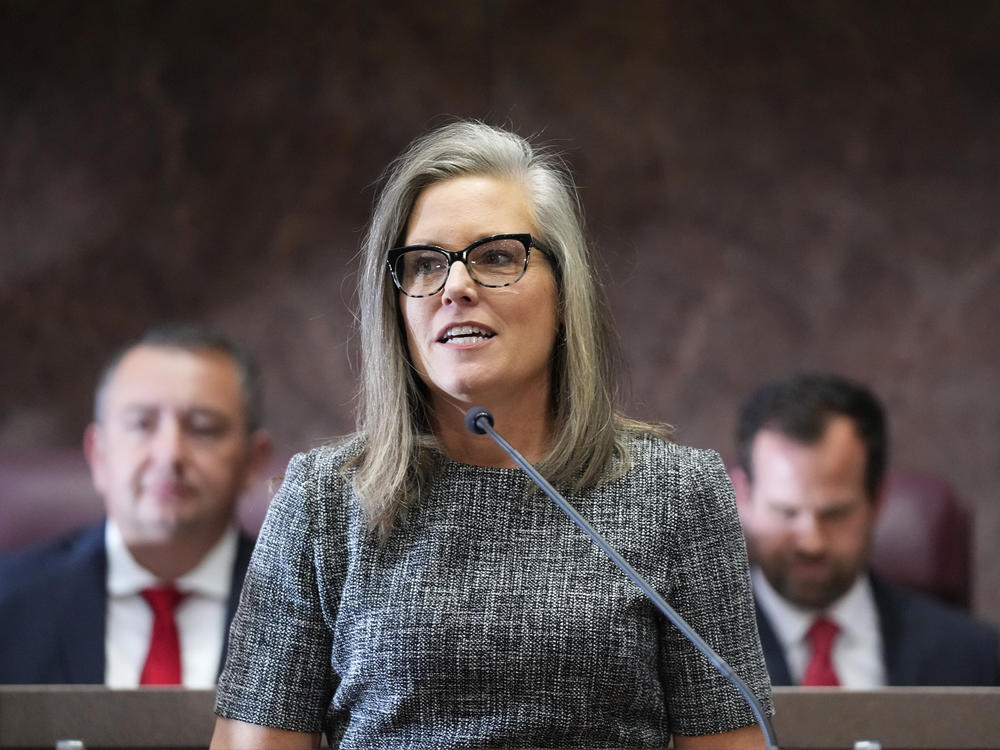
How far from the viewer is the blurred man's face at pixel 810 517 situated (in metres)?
2.40

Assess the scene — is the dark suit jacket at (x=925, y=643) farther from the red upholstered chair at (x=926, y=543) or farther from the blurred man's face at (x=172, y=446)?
the blurred man's face at (x=172, y=446)

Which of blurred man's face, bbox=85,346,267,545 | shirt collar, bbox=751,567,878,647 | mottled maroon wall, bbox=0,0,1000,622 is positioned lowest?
shirt collar, bbox=751,567,878,647

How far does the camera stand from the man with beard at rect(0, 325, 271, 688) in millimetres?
2291

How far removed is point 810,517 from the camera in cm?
246

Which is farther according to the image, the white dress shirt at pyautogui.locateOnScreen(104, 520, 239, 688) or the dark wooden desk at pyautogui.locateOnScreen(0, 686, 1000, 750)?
the white dress shirt at pyautogui.locateOnScreen(104, 520, 239, 688)

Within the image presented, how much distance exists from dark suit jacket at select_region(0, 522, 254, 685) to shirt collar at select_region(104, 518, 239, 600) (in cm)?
5

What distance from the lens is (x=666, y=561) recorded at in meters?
1.26

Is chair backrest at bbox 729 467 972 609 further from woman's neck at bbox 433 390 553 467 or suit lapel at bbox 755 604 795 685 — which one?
woman's neck at bbox 433 390 553 467

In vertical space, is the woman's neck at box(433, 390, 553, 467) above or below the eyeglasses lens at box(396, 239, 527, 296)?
below

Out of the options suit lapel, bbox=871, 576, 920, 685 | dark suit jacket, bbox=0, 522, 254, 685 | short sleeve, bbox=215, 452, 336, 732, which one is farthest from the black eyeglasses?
suit lapel, bbox=871, 576, 920, 685

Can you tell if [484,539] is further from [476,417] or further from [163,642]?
[163,642]

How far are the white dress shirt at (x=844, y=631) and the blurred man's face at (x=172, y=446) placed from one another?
99 centimetres

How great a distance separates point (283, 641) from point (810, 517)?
1425 millimetres

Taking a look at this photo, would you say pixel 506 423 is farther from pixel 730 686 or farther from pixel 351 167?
pixel 351 167
